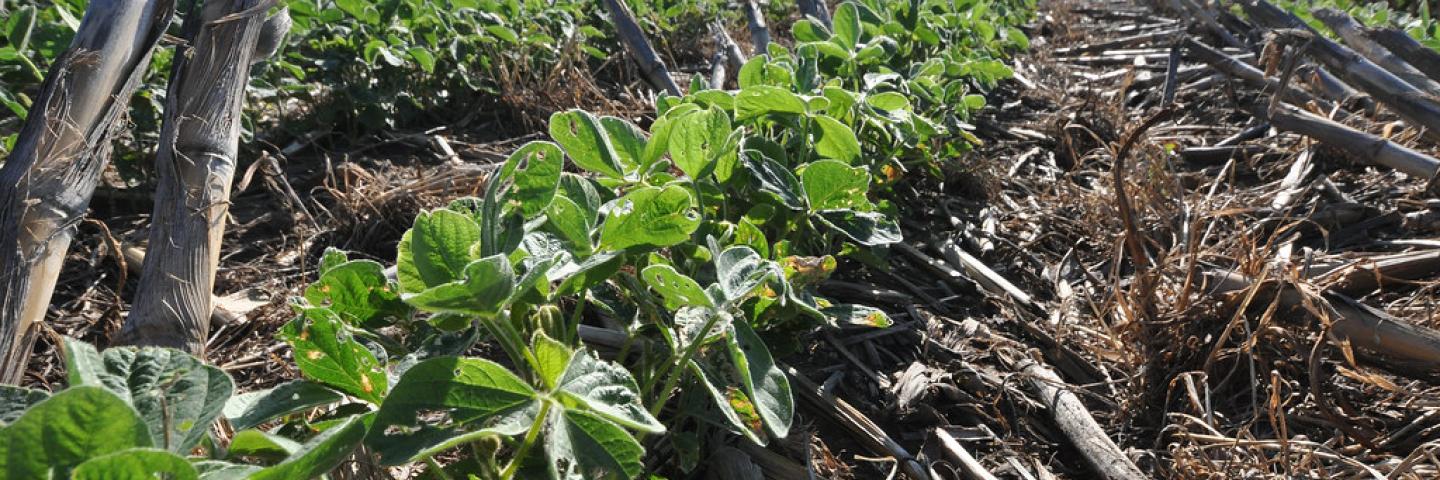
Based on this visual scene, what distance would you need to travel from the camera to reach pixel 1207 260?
89.8 inches

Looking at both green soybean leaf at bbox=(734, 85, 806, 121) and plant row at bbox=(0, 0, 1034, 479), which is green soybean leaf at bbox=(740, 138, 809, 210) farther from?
green soybean leaf at bbox=(734, 85, 806, 121)

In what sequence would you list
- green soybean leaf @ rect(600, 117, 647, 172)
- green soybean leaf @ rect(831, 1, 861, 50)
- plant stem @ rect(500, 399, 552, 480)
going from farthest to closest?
green soybean leaf @ rect(831, 1, 861, 50) → green soybean leaf @ rect(600, 117, 647, 172) → plant stem @ rect(500, 399, 552, 480)

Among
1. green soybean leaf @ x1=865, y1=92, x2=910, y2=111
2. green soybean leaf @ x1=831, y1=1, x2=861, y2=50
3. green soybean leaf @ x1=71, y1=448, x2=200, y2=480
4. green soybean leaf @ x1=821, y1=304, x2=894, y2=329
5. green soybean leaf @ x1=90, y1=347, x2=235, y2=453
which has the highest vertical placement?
green soybean leaf @ x1=71, y1=448, x2=200, y2=480

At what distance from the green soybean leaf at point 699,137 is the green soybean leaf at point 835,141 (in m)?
0.41

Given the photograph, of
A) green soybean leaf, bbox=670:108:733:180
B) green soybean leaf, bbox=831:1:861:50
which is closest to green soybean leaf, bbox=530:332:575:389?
green soybean leaf, bbox=670:108:733:180

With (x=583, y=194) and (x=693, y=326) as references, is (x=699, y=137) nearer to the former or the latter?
(x=583, y=194)

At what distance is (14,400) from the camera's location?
837 mm

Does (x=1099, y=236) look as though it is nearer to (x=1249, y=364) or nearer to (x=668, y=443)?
(x=1249, y=364)

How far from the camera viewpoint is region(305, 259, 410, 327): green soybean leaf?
1158mm

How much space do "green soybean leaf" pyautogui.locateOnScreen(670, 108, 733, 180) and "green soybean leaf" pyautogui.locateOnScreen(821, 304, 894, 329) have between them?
32cm

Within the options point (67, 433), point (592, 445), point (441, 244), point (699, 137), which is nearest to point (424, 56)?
point (699, 137)

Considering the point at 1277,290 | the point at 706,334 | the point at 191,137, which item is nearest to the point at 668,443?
the point at 706,334

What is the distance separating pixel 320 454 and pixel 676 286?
469mm

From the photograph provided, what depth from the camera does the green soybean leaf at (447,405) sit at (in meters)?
0.94
